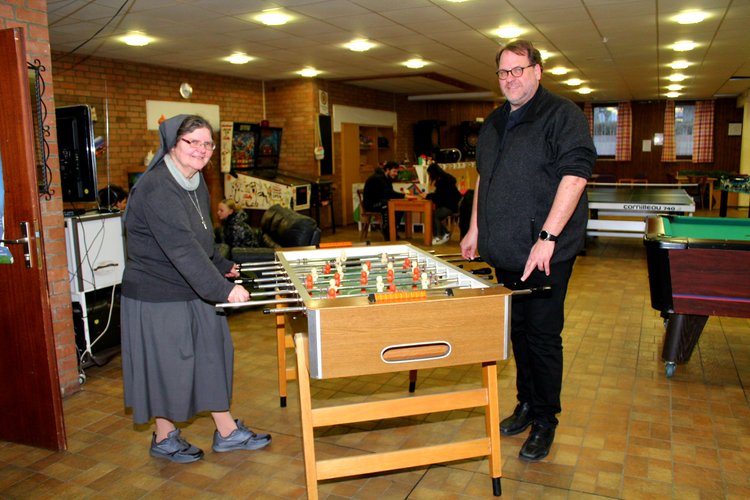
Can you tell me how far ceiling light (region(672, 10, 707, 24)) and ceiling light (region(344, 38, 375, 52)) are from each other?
10.9ft

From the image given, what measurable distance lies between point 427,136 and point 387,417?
12.6 m

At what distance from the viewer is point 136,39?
6.82 metres

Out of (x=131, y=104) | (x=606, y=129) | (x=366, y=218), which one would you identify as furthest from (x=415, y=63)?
(x=606, y=129)

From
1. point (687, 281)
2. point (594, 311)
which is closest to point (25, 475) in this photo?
point (687, 281)

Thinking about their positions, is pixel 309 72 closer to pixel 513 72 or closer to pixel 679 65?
pixel 679 65

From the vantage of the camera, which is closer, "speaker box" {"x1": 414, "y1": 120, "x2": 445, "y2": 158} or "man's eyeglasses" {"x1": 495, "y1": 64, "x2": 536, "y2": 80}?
"man's eyeglasses" {"x1": 495, "y1": 64, "x2": 536, "y2": 80}

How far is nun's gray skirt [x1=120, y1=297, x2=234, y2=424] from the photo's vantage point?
8.68 ft

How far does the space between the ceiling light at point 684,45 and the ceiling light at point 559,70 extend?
81.7 inches

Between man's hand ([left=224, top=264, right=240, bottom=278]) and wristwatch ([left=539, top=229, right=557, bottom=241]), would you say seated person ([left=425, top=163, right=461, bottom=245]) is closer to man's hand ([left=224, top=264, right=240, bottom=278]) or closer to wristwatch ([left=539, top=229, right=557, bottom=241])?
man's hand ([left=224, top=264, right=240, bottom=278])

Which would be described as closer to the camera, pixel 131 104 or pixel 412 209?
pixel 131 104

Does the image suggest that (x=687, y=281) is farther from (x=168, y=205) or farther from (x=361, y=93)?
(x=361, y=93)

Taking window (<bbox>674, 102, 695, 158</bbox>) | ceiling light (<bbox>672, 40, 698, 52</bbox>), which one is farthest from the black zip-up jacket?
window (<bbox>674, 102, 695, 158</bbox>)

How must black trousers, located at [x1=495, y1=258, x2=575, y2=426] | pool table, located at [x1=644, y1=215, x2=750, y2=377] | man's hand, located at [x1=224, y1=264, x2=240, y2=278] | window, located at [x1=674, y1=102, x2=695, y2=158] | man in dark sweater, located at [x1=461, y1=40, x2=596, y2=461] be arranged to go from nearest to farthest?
man in dark sweater, located at [x1=461, y1=40, x2=596, y2=461] < black trousers, located at [x1=495, y1=258, x2=575, y2=426] < man's hand, located at [x1=224, y1=264, x2=240, y2=278] < pool table, located at [x1=644, y1=215, x2=750, y2=377] < window, located at [x1=674, y1=102, x2=695, y2=158]

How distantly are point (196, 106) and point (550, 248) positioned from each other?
25.9 ft
